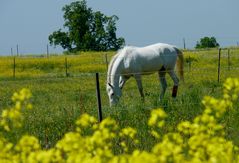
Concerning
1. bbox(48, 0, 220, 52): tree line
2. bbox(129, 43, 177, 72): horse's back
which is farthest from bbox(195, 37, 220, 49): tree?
bbox(129, 43, 177, 72): horse's back

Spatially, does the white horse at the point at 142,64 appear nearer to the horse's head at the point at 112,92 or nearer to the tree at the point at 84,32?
the horse's head at the point at 112,92

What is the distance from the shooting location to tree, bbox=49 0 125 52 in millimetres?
75719

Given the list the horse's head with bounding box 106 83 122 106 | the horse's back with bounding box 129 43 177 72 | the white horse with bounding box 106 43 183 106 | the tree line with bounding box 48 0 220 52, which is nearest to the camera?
the horse's head with bounding box 106 83 122 106

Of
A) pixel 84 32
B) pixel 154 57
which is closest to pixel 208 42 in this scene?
pixel 84 32

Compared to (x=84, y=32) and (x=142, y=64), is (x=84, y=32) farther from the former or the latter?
(x=142, y=64)

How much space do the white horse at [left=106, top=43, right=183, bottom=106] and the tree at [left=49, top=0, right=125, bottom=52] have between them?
58.4 metres

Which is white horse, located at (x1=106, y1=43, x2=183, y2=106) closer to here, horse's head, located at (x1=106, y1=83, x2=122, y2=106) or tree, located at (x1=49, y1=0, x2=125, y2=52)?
horse's head, located at (x1=106, y1=83, x2=122, y2=106)

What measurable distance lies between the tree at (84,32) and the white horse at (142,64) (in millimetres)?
58370

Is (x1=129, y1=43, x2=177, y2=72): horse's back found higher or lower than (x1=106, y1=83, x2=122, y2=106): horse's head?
higher

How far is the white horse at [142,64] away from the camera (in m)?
14.6

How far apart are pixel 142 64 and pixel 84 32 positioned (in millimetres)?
61471

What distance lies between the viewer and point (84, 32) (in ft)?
252

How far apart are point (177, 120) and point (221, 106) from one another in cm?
544

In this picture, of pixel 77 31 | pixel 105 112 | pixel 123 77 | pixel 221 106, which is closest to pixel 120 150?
pixel 105 112
